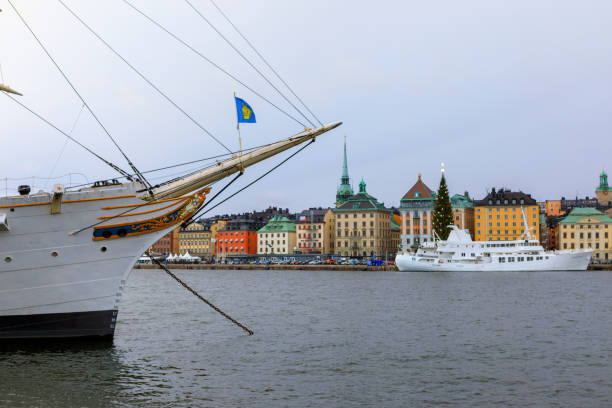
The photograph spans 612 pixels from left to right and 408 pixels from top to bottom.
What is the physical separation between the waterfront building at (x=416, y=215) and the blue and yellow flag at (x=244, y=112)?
13944 centimetres

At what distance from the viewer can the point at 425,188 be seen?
535ft

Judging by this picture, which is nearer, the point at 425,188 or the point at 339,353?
the point at 339,353

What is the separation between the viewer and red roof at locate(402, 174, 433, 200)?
162m

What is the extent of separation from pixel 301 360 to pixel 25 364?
27.0 feet

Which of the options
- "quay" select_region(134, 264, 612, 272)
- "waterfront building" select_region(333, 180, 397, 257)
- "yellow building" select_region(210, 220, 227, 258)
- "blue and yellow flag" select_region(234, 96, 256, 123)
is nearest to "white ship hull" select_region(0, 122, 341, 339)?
"blue and yellow flag" select_region(234, 96, 256, 123)

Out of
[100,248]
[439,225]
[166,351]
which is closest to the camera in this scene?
[100,248]

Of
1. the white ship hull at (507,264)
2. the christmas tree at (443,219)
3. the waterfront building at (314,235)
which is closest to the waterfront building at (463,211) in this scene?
the waterfront building at (314,235)

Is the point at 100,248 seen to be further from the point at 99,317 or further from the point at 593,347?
the point at 593,347

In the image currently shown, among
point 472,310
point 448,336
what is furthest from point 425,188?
point 448,336

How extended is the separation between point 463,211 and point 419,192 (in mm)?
13599

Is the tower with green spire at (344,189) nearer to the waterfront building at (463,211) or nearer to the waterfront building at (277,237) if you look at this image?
the waterfront building at (277,237)

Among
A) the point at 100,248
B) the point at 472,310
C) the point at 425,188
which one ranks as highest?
the point at 425,188

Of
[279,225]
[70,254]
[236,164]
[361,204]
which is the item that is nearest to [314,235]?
[279,225]

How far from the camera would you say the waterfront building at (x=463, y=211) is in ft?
502
